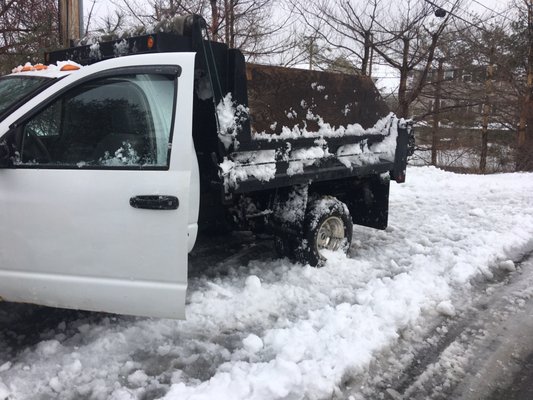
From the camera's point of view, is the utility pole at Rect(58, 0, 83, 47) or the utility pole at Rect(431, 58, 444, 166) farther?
the utility pole at Rect(431, 58, 444, 166)

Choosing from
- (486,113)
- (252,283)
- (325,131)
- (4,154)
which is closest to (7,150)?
(4,154)

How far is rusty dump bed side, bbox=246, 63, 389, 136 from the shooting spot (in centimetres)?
371

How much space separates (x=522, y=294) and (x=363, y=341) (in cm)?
209

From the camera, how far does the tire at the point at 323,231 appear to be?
441 cm

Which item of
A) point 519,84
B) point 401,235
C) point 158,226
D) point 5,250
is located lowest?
point 401,235

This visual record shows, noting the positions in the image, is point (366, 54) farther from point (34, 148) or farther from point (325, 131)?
point (34, 148)

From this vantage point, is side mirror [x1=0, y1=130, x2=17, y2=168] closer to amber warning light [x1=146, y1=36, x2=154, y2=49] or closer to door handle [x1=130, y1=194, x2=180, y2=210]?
door handle [x1=130, y1=194, x2=180, y2=210]

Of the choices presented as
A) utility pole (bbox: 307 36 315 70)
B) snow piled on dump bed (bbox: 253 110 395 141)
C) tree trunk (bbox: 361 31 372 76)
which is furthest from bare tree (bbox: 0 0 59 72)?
tree trunk (bbox: 361 31 372 76)

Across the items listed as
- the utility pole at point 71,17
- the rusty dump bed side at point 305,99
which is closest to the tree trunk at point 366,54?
the utility pole at point 71,17

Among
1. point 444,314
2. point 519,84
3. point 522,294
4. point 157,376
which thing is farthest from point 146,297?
point 519,84

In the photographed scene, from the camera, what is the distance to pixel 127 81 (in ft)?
9.64

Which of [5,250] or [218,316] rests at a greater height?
[5,250]

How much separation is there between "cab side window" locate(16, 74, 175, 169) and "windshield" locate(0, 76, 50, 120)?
0.82 ft

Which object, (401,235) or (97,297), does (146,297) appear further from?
(401,235)
